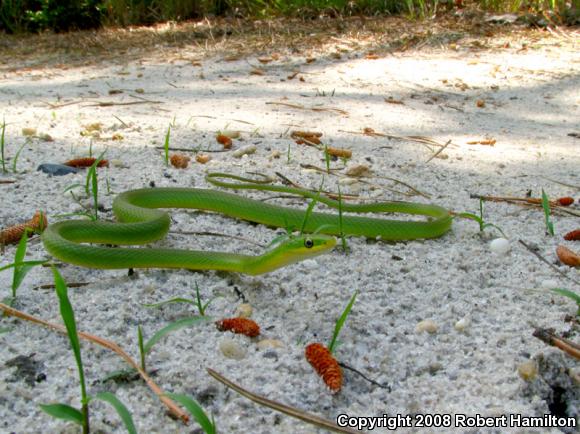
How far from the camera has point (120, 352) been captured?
1.48 meters

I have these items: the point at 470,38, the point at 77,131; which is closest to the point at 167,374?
the point at 77,131

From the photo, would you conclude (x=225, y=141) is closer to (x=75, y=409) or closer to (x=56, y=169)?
(x=56, y=169)

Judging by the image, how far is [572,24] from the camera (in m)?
6.23

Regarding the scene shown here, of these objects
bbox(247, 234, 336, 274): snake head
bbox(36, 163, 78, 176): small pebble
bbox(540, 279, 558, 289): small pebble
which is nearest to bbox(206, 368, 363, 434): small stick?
bbox(247, 234, 336, 274): snake head

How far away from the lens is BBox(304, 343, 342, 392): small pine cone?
1442 mm

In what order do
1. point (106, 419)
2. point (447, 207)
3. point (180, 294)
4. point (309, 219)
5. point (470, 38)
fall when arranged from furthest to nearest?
point (470, 38) < point (447, 207) < point (309, 219) < point (180, 294) < point (106, 419)

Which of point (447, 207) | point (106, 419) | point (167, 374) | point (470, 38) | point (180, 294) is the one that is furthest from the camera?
point (470, 38)

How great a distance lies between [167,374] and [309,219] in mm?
1105

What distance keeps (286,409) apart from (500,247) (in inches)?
47.5

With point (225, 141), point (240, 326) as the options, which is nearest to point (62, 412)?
point (240, 326)

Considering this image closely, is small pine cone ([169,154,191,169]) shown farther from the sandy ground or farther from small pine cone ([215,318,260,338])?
small pine cone ([215,318,260,338])

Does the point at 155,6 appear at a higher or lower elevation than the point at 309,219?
higher

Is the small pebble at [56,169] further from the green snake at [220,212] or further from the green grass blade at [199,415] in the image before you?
the green grass blade at [199,415]

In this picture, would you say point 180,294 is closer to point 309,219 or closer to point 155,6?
point 309,219
